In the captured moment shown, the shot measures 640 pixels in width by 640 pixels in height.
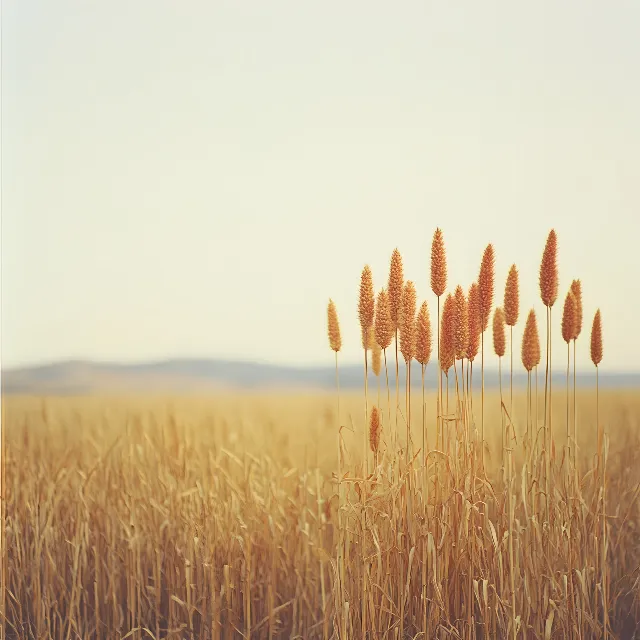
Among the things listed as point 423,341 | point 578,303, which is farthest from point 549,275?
point 423,341

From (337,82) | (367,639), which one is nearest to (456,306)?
(337,82)

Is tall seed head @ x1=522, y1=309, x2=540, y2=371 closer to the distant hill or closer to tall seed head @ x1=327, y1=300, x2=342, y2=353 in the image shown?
the distant hill

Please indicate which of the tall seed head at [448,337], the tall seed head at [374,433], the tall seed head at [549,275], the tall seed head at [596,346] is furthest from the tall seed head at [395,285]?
the tall seed head at [596,346]

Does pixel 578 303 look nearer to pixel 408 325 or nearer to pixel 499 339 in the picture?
pixel 499 339

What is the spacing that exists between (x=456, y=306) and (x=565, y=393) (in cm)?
35

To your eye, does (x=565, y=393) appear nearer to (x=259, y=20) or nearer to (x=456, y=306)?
(x=456, y=306)

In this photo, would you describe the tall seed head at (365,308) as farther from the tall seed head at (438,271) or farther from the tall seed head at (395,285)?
the tall seed head at (438,271)

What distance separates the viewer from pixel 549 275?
6.75 ft

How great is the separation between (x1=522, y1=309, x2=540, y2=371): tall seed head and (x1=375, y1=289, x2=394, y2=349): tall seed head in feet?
1.11

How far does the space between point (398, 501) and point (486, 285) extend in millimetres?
578

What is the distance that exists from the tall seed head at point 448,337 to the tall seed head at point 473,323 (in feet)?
0.13

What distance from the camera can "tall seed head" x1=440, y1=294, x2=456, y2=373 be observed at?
79.8 inches

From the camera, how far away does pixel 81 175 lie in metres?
2.32

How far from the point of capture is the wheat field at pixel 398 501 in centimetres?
202
